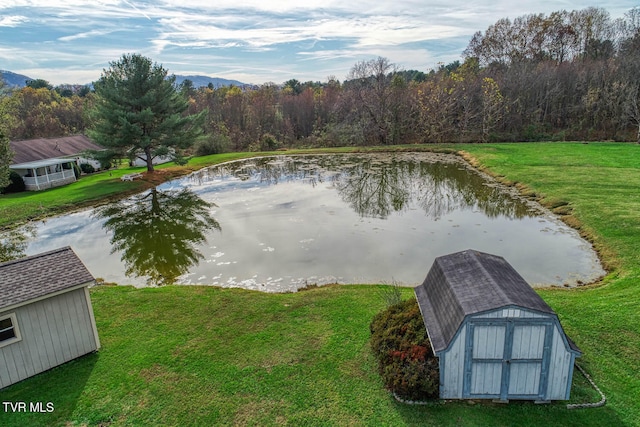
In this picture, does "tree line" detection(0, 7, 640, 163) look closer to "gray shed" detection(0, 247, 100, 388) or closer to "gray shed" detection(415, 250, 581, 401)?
"gray shed" detection(0, 247, 100, 388)

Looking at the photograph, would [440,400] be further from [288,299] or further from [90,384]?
[90,384]

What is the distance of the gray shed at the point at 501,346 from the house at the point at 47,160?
29216 millimetres

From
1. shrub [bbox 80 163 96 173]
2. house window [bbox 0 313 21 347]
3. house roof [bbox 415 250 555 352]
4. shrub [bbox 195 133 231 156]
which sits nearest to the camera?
house roof [bbox 415 250 555 352]

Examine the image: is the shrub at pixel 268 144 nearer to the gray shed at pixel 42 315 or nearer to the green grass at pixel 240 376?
the green grass at pixel 240 376

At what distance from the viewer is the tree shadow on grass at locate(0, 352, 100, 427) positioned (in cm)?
638

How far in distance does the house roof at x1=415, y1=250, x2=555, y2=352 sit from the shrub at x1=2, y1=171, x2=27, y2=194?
94.9 feet

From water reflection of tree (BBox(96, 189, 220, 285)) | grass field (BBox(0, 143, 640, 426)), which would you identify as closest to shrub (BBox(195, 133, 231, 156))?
water reflection of tree (BBox(96, 189, 220, 285))

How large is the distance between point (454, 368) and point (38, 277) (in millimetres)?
7766

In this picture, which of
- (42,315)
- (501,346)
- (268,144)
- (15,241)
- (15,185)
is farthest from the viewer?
(268,144)

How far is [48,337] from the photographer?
7.48m

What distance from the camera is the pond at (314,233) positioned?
12508 mm

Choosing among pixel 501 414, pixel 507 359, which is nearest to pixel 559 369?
pixel 507 359

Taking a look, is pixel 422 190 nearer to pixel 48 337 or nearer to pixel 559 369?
pixel 559 369

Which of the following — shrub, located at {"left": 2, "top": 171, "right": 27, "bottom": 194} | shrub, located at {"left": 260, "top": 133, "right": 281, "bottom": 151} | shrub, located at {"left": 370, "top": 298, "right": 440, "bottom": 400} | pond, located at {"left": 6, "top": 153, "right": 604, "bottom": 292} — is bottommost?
pond, located at {"left": 6, "top": 153, "right": 604, "bottom": 292}
